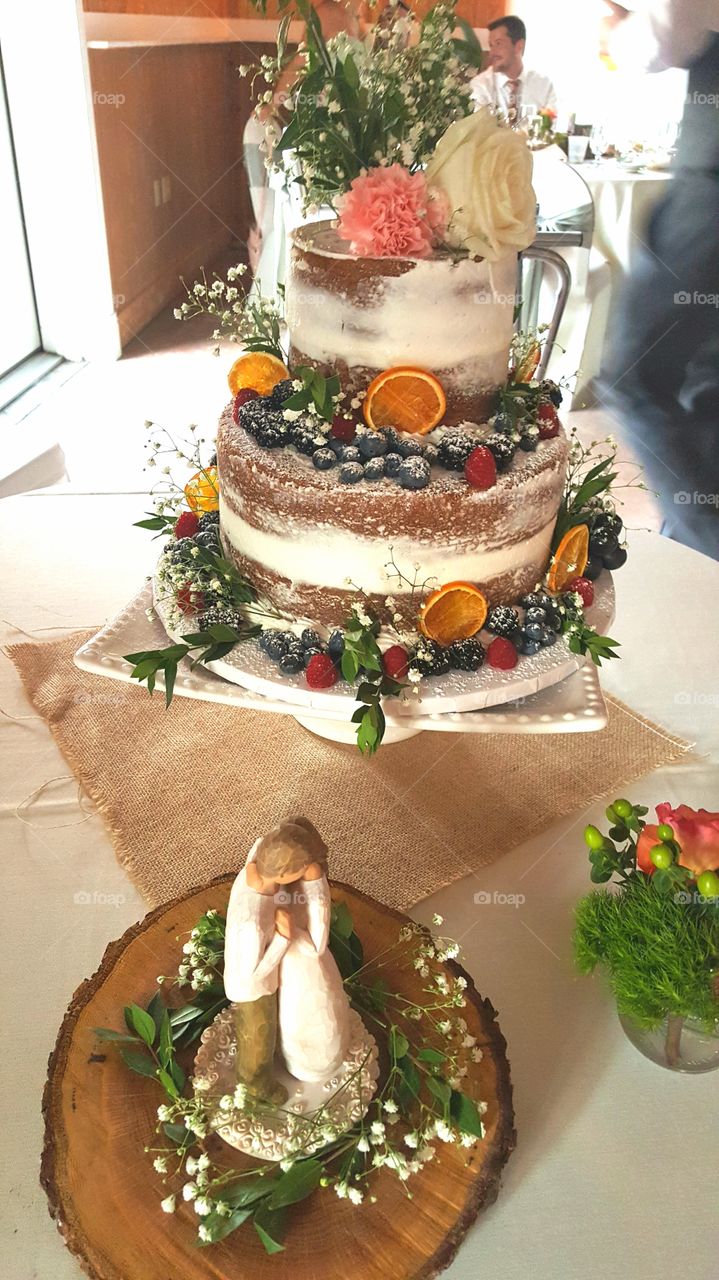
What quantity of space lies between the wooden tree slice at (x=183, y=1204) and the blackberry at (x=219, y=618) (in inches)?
19.9

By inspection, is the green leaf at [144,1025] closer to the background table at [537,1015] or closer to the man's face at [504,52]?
the background table at [537,1015]

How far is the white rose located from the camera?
3.70 feet

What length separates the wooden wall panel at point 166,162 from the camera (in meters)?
4.48

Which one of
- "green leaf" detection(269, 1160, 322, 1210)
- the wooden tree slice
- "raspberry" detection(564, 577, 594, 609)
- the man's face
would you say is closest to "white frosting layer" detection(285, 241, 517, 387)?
"raspberry" detection(564, 577, 594, 609)

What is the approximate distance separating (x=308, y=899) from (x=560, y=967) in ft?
1.57

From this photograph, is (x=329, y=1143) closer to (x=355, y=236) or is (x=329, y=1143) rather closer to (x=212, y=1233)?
(x=212, y=1233)

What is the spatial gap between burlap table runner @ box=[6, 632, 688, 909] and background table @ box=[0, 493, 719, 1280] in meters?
0.02

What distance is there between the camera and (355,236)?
1.17 meters

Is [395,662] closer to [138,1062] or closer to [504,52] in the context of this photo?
[138,1062]

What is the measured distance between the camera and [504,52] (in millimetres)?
4422

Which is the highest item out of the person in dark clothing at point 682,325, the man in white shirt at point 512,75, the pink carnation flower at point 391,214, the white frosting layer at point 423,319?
the man in white shirt at point 512,75

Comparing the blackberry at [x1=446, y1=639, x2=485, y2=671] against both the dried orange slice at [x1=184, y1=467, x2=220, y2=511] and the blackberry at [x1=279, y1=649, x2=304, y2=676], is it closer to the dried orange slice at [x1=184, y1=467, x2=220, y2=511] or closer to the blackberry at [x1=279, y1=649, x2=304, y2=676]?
the blackberry at [x1=279, y1=649, x2=304, y2=676]

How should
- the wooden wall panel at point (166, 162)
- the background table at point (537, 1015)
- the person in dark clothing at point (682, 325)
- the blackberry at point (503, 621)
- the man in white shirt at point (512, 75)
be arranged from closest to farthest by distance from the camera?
the background table at point (537, 1015) → the blackberry at point (503, 621) → the person in dark clothing at point (682, 325) → the man in white shirt at point (512, 75) → the wooden wall panel at point (166, 162)

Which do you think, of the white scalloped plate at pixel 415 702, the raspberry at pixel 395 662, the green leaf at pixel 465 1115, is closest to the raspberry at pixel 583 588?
the white scalloped plate at pixel 415 702
